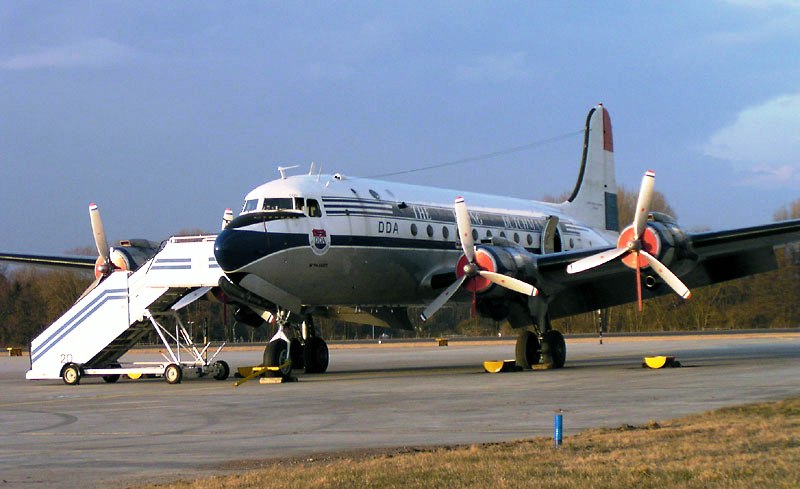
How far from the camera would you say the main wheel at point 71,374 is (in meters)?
23.0

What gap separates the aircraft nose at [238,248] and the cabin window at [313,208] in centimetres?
139

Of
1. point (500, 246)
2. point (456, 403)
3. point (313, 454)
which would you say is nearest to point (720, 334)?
point (500, 246)

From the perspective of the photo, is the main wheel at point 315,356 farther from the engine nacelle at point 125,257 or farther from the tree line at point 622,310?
the tree line at point 622,310

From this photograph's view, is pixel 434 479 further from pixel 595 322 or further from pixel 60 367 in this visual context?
pixel 595 322

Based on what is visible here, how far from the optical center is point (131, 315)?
2331 cm

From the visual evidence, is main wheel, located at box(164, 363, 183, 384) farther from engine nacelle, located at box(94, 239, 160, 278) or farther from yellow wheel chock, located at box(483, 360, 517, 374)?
yellow wheel chock, located at box(483, 360, 517, 374)

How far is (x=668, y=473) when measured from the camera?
8.76 meters

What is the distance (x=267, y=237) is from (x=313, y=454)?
11.0m

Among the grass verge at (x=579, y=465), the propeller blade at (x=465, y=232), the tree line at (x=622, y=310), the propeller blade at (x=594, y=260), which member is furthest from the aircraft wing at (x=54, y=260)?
the grass verge at (x=579, y=465)

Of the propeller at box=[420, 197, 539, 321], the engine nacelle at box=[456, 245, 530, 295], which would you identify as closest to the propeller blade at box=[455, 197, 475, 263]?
the propeller at box=[420, 197, 539, 321]

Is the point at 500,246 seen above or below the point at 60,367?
above

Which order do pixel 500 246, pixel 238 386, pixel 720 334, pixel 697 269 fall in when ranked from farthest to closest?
pixel 720 334, pixel 697 269, pixel 500 246, pixel 238 386

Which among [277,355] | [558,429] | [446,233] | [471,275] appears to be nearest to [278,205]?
[277,355]

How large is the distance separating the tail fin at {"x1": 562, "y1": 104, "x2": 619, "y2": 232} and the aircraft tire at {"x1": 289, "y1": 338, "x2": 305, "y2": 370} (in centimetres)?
1071
